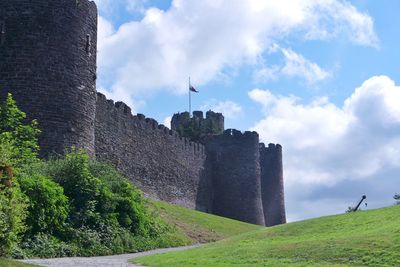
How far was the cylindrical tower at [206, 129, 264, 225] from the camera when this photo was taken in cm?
5066

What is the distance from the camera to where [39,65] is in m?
26.0

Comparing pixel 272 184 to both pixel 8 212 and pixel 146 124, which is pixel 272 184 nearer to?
pixel 146 124

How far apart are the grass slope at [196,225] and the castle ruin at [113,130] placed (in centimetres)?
408

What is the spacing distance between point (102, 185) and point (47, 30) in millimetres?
6902

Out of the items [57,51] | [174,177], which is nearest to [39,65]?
[57,51]

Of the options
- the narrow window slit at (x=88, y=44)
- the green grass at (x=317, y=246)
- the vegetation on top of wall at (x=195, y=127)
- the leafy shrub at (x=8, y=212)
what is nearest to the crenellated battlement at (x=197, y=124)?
the vegetation on top of wall at (x=195, y=127)

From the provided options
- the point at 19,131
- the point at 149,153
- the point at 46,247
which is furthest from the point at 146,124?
the point at 46,247

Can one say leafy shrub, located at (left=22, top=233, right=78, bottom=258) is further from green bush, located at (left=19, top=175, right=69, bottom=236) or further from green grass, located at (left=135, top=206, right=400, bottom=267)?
green grass, located at (left=135, top=206, right=400, bottom=267)

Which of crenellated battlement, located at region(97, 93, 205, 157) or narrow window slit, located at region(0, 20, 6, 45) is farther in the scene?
crenellated battlement, located at region(97, 93, 205, 157)

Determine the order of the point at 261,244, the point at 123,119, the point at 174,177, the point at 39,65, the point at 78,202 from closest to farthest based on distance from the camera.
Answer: the point at 261,244 < the point at 78,202 < the point at 39,65 < the point at 123,119 < the point at 174,177

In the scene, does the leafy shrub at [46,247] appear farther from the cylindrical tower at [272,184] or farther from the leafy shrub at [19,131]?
the cylindrical tower at [272,184]

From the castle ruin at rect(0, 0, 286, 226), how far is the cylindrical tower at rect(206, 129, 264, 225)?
0.24ft

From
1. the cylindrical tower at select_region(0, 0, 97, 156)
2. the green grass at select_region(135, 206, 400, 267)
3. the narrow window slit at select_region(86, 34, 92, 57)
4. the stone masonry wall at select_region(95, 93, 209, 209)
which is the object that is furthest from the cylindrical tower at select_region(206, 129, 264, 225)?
the green grass at select_region(135, 206, 400, 267)

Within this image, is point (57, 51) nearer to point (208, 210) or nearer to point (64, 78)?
point (64, 78)
